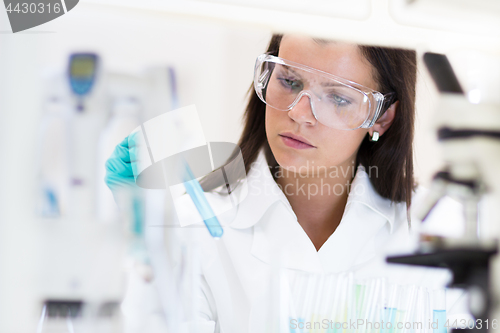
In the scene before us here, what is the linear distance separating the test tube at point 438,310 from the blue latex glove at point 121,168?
0.55m

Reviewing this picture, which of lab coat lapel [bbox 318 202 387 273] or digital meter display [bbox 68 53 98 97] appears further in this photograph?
lab coat lapel [bbox 318 202 387 273]

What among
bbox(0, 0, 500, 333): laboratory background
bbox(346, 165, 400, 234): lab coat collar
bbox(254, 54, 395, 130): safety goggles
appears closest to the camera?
bbox(0, 0, 500, 333): laboratory background

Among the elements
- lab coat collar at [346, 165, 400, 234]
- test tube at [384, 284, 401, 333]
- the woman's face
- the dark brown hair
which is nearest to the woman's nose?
the woman's face

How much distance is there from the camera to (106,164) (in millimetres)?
592

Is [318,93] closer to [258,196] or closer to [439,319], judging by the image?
[258,196]

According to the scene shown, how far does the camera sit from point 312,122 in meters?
0.70

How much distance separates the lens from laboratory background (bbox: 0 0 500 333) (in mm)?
552

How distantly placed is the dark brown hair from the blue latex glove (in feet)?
0.45

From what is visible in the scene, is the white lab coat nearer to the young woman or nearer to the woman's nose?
the young woman

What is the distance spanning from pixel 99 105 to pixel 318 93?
0.38m

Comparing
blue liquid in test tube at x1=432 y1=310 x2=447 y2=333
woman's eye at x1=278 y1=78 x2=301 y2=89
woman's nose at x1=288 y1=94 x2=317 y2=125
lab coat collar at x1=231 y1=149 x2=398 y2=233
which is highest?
woman's eye at x1=278 y1=78 x2=301 y2=89

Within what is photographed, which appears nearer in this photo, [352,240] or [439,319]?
[439,319]

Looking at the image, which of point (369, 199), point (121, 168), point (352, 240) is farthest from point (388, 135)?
point (121, 168)

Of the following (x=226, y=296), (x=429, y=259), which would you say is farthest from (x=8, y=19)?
(x=429, y=259)
